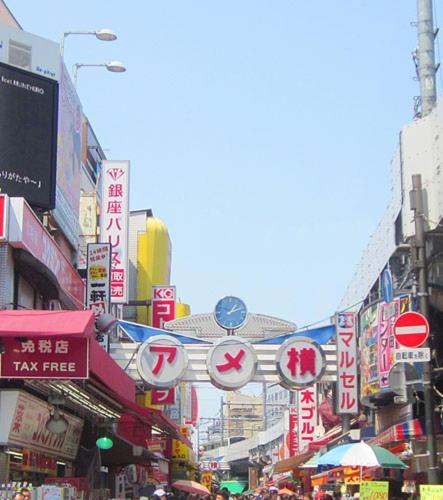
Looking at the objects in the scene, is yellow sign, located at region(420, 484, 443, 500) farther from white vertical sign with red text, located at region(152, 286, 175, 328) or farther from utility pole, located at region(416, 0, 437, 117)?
white vertical sign with red text, located at region(152, 286, 175, 328)

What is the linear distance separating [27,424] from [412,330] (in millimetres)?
6636

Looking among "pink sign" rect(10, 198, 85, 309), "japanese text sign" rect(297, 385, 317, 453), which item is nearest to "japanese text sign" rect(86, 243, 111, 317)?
"pink sign" rect(10, 198, 85, 309)

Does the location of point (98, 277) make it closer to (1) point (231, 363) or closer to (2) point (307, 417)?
(1) point (231, 363)

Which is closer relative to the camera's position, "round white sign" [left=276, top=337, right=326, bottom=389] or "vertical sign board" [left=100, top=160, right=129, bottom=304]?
"round white sign" [left=276, top=337, right=326, bottom=389]

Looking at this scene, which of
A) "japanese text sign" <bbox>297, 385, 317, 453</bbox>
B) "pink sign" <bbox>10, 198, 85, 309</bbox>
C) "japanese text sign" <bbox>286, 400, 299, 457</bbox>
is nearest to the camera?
"pink sign" <bbox>10, 198, 85, 309</bbox>

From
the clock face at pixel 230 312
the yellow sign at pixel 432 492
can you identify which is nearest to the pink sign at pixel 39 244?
the clock face at pixel 230 312

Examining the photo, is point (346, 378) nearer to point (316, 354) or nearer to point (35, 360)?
point (316, 354)

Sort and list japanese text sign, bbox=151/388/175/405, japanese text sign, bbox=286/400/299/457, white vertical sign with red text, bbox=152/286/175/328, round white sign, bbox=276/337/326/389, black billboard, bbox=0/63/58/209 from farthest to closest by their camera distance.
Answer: japanese text sign, bbox=286/400/299/457 < white vertical sign with red text, bbox=152/286/175/328 < japanese text sign, bbox=151/388/175/405 < round white sign, bbox=276/337/326/389 < black billboard, bbox=0/63/58/209

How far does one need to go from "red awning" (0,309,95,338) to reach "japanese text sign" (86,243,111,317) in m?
10.4

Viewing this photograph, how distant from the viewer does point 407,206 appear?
18.4 metres

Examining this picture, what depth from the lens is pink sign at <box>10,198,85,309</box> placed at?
16234 millimetres

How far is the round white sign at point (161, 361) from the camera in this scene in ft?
79.1

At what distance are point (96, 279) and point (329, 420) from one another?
17029mm

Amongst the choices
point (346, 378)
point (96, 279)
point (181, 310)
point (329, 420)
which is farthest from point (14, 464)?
point (181, 310)
